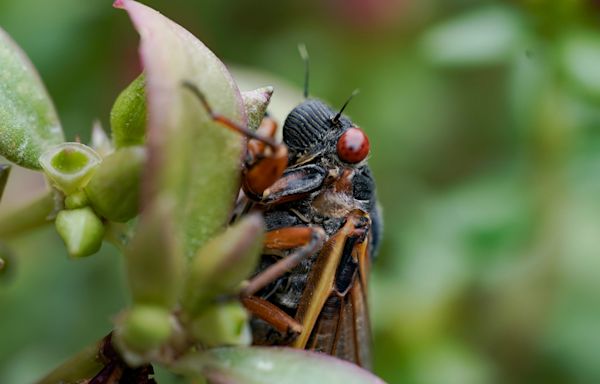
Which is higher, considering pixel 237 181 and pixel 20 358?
pixel 237 181

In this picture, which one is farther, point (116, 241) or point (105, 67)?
point (105, 67)

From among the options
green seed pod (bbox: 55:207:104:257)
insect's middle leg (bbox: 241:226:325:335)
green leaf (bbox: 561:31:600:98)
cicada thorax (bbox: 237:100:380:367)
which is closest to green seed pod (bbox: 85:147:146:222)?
green seed pod (bbox: 55:207:104:257)

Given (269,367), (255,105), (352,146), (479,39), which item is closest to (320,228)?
(352,146)

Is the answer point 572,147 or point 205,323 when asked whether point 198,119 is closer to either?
point 205,323

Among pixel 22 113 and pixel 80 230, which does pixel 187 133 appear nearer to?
pixel 80 230

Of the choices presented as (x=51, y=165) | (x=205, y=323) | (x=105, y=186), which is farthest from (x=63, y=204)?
(x=205, y=323)

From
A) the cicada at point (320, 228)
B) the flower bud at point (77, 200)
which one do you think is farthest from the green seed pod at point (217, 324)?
the cicada at point (320, 228)

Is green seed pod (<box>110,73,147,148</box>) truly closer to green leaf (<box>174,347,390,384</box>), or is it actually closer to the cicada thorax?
green leaf (<box>174,347,390,384</box>)

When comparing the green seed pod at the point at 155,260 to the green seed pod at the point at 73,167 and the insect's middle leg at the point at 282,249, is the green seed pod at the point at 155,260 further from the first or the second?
the insect's middle leg at the point at 282,249
